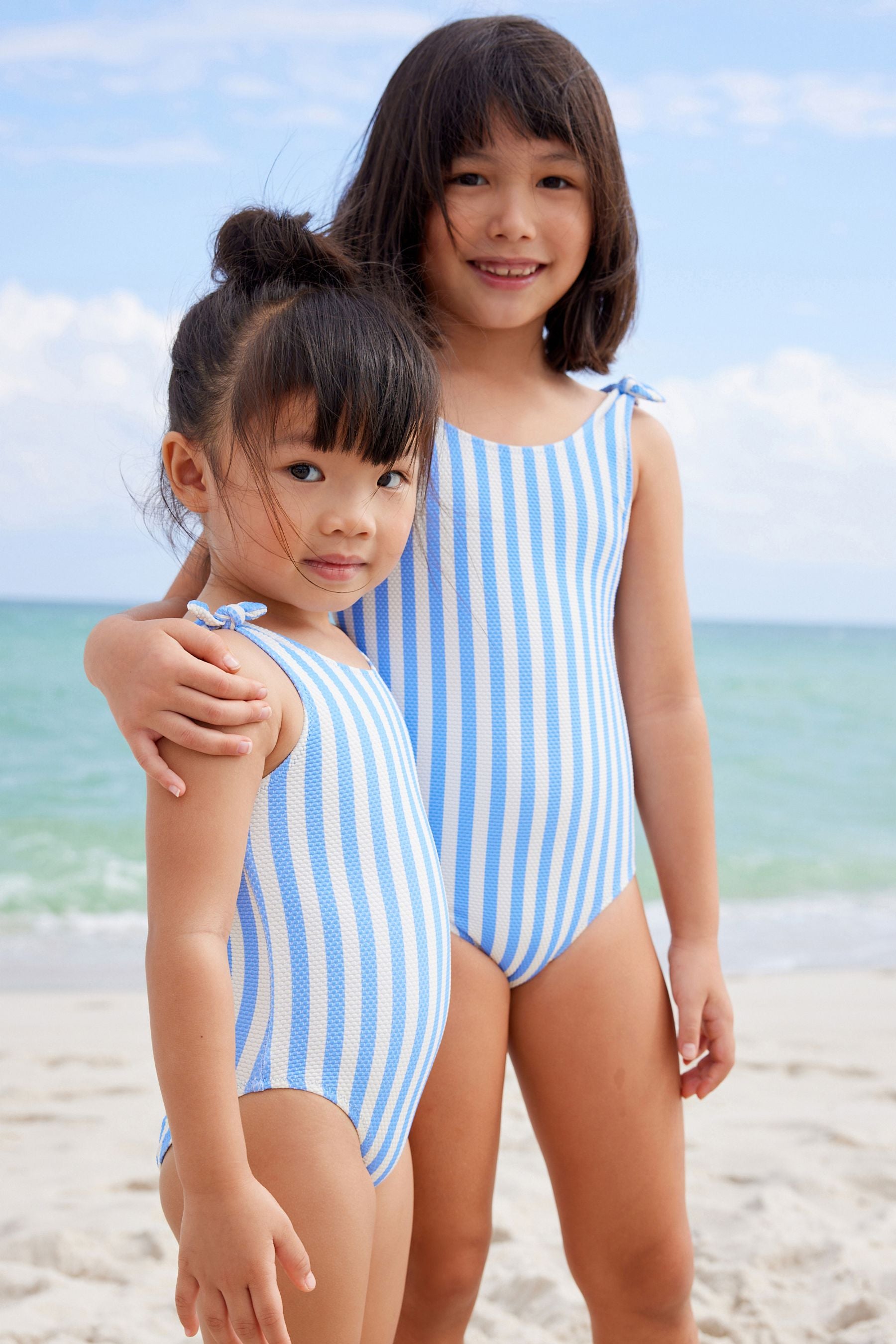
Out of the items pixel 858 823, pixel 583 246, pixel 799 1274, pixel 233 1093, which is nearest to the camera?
pixel 233 1093

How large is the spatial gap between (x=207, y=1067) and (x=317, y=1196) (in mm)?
184

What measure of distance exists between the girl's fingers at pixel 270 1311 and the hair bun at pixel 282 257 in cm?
104

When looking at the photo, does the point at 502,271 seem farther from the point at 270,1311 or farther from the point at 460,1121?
the point at 270,1311

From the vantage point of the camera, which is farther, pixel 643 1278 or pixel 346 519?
pixel 643 1278

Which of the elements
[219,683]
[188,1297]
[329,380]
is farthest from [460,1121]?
[329,380]

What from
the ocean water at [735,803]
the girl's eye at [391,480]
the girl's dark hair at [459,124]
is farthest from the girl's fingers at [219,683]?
the ocean water at [735,803]

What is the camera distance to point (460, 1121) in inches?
58.7

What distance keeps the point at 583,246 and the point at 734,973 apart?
4.36 metres

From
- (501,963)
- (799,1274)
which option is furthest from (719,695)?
(501,963)

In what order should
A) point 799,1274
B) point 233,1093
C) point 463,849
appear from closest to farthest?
1. point 233,1093
2. point 463,849
3. point 799,1274

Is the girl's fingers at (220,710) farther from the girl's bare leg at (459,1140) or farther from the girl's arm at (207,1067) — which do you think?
the girl's bare leg at (459,1140)

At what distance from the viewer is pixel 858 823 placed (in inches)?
369

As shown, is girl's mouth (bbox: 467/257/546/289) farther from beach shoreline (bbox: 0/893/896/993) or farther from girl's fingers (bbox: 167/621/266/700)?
beach shoreline (bbox: 0/893/896/993)

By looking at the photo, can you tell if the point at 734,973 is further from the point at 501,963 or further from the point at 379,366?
the point at 379,366
